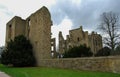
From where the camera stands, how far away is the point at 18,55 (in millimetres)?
31359

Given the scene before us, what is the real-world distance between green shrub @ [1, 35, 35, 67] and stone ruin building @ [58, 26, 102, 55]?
1086 inches

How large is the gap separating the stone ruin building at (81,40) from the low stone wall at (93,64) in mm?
33359

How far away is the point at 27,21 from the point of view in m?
38.2

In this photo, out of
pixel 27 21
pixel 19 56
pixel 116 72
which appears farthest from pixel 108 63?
pixel 27 21

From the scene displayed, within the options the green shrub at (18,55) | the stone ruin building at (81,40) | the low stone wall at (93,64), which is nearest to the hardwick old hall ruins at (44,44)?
the low stone wall at (93,64)

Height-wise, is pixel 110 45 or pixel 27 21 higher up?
pixel 27 21

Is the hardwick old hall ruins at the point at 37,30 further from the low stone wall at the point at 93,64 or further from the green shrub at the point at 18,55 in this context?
the low stone wall at the point at 93,64

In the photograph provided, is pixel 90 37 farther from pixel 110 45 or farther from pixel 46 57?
pixel 46 57

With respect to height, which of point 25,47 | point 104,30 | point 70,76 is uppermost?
point 104,30

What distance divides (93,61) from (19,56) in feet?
52.6

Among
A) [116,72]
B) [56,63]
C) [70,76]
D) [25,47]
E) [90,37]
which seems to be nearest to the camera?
[70,76]

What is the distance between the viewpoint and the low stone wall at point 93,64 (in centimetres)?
1645

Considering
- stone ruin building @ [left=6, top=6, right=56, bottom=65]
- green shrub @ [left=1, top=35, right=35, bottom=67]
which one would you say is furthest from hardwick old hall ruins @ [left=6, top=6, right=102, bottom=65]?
green shrub @ [left=1, top=35, right=35, bottom=67]

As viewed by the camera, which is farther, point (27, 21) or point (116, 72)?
point (27, 21)
